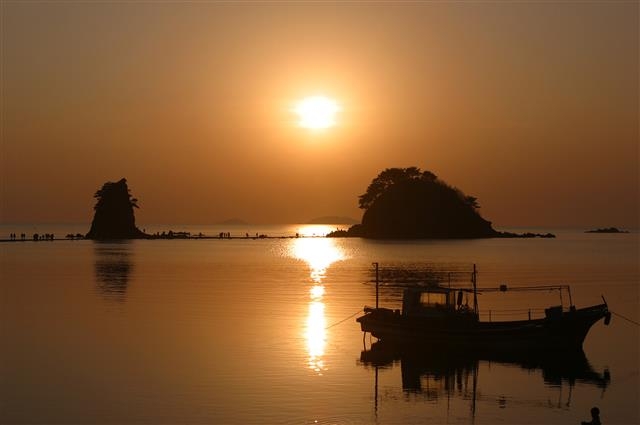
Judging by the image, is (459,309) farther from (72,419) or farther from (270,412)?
(72,419)

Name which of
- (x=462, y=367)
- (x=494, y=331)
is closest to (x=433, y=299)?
(x=494, y=331)

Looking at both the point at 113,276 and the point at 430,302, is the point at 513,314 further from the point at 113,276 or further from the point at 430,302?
the point at 113,276

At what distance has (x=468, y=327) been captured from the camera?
4244cm

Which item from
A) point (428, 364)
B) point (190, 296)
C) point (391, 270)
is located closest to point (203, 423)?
point (428, 364)

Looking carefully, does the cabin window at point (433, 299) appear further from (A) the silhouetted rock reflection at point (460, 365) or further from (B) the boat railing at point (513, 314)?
(B) the boat railing at point (513, 314)

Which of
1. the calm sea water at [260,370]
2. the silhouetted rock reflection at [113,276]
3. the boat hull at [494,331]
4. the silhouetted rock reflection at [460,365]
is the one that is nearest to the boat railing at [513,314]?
the calm sea water at [260,370]

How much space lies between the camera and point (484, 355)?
4238cm

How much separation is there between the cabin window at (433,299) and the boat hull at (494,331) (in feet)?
2.99

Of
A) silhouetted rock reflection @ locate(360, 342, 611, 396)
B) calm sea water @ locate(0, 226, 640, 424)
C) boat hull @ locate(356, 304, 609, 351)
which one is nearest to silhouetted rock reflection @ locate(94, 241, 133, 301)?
calm sea water @ locate(0, 226, 640, 424)

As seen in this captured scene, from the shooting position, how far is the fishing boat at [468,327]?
42438mm

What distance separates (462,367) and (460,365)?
1.64 feet

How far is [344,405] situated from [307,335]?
16661mm

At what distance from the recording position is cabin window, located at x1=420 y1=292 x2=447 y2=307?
1719 inches

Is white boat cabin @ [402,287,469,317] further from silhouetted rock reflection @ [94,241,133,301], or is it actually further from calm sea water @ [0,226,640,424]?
silhouetted rock reflection @ [94,241,133,301]
